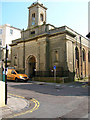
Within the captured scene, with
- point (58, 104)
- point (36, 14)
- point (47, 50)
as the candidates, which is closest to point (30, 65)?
point (47, 50)

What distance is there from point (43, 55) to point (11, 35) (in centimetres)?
2288

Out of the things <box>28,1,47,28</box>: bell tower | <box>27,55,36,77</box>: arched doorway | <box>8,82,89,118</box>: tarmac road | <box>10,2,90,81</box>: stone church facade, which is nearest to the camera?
<box>8,82,89,118</box>: tarmac road

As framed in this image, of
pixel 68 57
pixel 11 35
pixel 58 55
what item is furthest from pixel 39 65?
pixel 11 35

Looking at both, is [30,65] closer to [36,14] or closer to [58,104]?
[36,14]

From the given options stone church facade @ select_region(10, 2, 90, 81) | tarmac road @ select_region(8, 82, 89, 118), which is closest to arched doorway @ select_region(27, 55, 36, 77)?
stone church facade @ select_region(10, 2, 90, 81)

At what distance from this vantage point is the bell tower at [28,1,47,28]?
28.4 meters

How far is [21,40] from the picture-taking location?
94.6 ft

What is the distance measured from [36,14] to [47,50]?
10344 mm

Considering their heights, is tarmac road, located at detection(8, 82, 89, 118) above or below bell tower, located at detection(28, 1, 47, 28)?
below

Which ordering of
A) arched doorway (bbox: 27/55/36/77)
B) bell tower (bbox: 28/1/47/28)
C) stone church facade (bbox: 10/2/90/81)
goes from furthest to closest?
bell tower (bbox: 28/1/47/28) → arched doorway (bbox: 27/55/36/77) → stone church facade (bbox: 10/2/90/81)

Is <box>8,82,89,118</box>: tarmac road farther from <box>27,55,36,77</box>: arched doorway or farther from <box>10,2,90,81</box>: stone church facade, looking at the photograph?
<box>27,55,36,77</box>: arched doorway

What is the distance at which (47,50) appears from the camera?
2439 centimetres

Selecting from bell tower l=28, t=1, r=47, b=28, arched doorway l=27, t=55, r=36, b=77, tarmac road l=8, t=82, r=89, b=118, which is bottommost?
tarmac road l=8, t=82, r=89, b=118

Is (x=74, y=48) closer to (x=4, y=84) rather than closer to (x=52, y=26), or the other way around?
(x=52, y=26)
